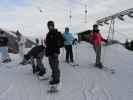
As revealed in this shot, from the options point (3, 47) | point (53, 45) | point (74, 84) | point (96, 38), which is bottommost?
point (74, 84)

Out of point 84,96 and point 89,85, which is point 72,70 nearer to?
point 89,85

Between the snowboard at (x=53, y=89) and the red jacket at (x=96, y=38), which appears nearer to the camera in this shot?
the snowboard at (x=53, y=89)

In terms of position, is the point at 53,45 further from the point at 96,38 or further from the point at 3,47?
the point at 3,47

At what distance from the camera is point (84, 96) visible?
9.70m

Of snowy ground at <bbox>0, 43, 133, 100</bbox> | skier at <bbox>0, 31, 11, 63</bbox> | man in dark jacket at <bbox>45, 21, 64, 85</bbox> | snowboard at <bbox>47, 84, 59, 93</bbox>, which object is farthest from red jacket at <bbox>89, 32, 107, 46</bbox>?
skier at <bbox>0, 31, 11, 63</bbox>

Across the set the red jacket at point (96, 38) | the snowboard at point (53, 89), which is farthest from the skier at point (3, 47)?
the snowboard at point (53, 89)

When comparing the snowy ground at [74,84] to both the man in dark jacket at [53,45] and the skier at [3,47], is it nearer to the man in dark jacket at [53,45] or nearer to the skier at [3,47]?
the man in dark jacket at [53,45]

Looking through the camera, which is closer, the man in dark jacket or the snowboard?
the snowboard

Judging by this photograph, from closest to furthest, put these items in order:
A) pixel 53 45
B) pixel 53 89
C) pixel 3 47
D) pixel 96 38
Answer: pixel 53 89 → pixel 53 45 → pixel 96 38 → pixel 3 47

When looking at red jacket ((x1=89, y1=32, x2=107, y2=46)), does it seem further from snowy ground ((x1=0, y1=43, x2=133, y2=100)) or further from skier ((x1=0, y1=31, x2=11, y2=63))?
skier ((x1=0, y1=31, x2=11, y2=63))

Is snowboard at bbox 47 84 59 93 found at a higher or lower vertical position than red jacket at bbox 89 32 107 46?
lower

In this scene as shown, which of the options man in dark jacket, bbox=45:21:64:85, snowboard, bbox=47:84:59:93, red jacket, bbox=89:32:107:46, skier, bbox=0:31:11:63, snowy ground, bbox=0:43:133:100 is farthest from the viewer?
skier, bbox=0:31:11:63

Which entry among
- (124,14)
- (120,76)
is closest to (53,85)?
(120,76)

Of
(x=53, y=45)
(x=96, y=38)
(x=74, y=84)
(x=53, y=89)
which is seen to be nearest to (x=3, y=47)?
(x=96, y=38)
